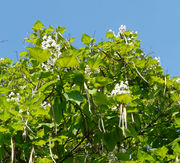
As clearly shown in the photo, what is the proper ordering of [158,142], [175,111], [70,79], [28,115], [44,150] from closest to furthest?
1. [70,79]
2. [28,115]
3. [44,150]
4. [175,111]
5. [158,142]

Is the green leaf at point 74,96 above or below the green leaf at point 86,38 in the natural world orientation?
below

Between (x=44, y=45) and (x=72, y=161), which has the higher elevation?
(x=44, y=45)

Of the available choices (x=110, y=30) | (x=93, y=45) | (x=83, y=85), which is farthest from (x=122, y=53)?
(x=83, y=85)

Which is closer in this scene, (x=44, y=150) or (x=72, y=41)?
(x=44, y=150)

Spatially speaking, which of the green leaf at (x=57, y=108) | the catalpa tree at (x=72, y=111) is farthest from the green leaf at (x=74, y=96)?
the green leaf at (x=57, y=108)

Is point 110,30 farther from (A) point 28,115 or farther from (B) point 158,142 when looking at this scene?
(A) point 28,115

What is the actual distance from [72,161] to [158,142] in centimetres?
108

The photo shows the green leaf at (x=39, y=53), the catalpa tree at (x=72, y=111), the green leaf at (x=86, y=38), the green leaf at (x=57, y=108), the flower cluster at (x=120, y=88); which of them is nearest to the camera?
the green leaf at (x=39, y=53)

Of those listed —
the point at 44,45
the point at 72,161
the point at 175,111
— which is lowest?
the point at 72,161

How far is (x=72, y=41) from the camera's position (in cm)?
256

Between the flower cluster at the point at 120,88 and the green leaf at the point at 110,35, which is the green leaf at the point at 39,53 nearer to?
the flower cluster at the point at 120,88

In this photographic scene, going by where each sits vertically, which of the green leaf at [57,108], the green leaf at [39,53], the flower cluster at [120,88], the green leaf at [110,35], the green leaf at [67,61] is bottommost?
the green leaf at [57,108]

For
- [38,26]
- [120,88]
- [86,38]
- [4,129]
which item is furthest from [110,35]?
[4,129]

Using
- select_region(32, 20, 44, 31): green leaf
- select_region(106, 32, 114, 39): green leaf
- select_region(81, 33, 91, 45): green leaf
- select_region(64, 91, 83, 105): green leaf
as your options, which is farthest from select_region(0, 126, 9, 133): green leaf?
select_region(106, 32, 114, 39): green leaf
